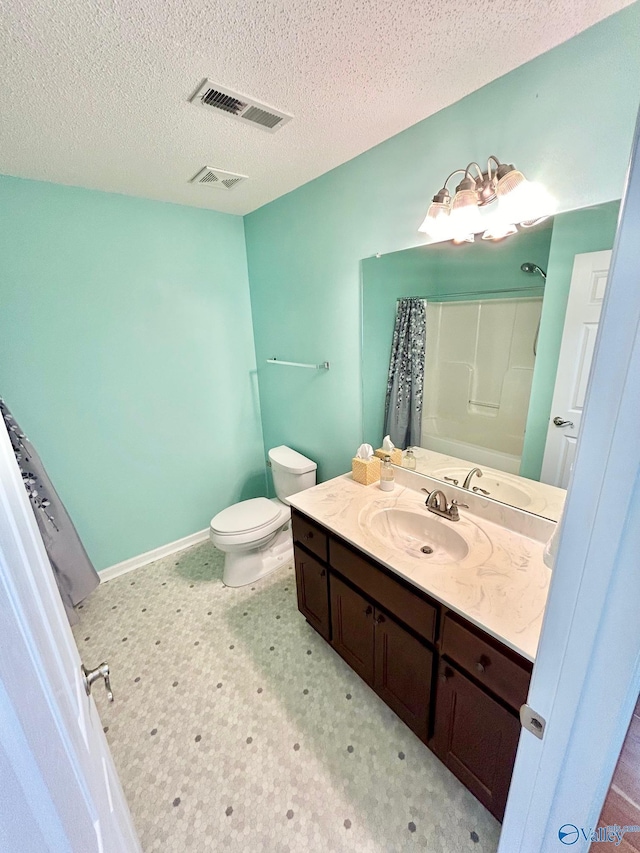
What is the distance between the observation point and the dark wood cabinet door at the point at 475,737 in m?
0.97

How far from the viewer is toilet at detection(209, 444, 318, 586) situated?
6.80ft

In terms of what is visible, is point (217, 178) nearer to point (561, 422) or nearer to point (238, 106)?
point (238, 106)

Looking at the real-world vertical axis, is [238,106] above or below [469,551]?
above

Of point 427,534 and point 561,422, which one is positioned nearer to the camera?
Result: point 561,422

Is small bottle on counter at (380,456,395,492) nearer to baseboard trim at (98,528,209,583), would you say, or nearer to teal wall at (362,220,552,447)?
teal wall at (362,220,552,447)

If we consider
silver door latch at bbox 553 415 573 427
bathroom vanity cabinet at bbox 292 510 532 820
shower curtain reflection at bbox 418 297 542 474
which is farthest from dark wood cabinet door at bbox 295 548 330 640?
silver door latch at bbox 553 415 573 427

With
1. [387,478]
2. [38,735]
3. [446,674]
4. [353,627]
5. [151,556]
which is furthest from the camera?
[151,556]

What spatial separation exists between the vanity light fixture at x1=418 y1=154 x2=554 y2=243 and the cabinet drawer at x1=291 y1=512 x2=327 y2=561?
1333 millimetres

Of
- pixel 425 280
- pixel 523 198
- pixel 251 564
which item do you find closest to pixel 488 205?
pixel 523 198

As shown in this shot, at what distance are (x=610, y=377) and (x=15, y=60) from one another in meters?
1.66

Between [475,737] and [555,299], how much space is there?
1439mm

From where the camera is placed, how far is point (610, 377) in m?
0.42

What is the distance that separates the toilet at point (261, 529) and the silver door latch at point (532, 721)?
5.47ft

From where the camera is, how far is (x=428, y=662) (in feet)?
3.77
